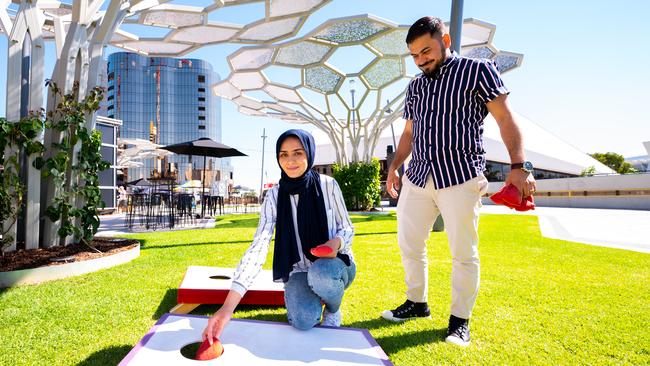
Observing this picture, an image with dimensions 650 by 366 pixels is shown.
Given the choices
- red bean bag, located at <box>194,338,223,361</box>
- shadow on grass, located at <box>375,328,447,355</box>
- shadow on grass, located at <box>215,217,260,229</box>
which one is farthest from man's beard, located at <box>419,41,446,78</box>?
shadow on grass, located at <box>215,217,260,229</box>

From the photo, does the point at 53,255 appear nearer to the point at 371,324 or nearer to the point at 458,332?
the point at 371,324

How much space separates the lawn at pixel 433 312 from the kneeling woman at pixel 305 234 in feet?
1.59

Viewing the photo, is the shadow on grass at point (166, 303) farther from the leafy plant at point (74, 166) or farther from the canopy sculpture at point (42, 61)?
the canopy sculpture at point (42, 61)

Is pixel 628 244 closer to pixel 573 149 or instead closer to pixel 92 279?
pixel 92 279

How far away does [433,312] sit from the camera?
2.59m

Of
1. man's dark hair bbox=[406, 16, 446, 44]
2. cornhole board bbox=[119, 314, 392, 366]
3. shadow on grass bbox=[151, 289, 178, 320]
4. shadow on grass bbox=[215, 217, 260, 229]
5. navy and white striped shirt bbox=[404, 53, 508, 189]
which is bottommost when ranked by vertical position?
shadow on grass bbox=[215, 217, 260, 229]

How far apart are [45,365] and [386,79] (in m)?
17.4

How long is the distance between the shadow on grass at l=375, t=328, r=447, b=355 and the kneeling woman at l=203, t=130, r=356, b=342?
31cm

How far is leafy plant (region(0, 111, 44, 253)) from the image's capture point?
3895mm

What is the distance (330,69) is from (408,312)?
15.5 m

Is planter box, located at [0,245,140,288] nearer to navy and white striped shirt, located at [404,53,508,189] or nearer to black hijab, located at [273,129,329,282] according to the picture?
black hijab, located at [273,129,329,282]

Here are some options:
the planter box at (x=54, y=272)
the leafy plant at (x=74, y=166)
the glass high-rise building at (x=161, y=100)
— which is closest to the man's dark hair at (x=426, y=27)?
the planter box at (x=54, y=272)

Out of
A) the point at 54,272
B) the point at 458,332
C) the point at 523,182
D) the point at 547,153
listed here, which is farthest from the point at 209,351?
the point at 547,153

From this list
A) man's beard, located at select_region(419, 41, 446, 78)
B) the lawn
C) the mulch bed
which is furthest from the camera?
the mulch bed
